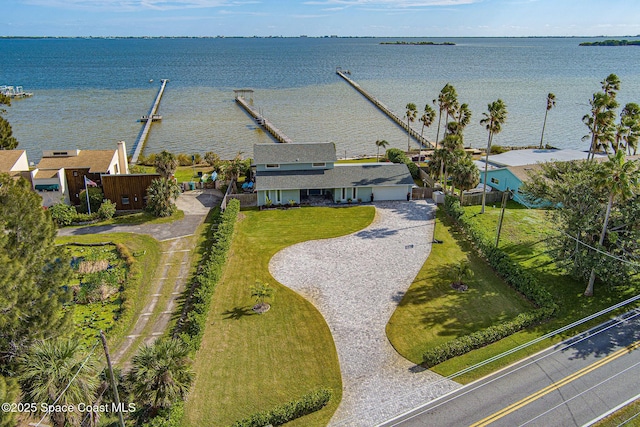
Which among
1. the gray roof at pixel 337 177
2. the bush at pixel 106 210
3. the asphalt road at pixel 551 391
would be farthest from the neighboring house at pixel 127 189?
the asphalt road at pixel 551 391

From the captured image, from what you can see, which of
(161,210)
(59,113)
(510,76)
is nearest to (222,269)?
(161,210)

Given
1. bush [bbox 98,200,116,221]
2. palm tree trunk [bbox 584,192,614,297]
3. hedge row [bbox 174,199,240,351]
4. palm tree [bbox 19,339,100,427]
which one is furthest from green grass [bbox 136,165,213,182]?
palm tree trunk [bbox 584,192,614,297]

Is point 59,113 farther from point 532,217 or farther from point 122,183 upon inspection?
point 532,217

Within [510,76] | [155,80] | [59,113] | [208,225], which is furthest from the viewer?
[510,76]

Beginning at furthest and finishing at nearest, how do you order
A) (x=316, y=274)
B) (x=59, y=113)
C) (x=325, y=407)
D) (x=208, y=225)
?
(x=59, y=113) → (x=208, y=225) → (x=316, y=274) → (x=325, y=407)

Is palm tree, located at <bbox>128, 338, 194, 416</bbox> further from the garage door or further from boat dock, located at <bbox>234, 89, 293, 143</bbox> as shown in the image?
boat dock, located at <bbox>234, 89, 293, 143</bbox>

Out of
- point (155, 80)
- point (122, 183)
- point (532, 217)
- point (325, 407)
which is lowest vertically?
point (325, 407)
